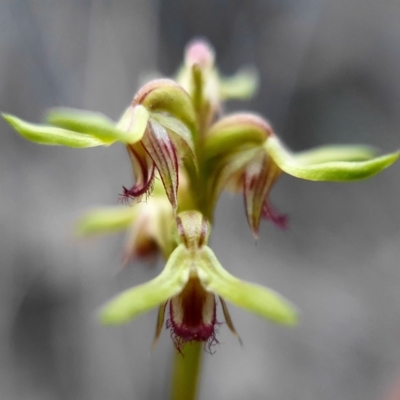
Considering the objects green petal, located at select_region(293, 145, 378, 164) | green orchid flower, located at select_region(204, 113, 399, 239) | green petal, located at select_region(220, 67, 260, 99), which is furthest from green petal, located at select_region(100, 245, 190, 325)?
green petal, located at select_region(220, 67, 260, 99)

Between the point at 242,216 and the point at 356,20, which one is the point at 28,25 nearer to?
the point at 242,216

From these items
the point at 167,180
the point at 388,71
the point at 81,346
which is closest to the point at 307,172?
the point at 167,180

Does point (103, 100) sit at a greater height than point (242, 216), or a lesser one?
greater

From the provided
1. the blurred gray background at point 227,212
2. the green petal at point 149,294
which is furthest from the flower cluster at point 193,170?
the blurred gray background at point 227,212

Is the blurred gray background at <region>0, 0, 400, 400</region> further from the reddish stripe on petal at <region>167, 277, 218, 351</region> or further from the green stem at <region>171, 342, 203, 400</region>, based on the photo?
the reddish stripe on petal at <region>167, 277, 218, 351</region>

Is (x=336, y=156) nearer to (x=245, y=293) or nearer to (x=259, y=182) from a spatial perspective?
(x=259, y=182)

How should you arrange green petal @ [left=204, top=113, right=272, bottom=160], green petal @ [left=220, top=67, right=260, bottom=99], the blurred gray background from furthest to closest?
the blurred gray background, green petal @ [left=220, top=67, right=260, bottom=99], green petal @ [left=204, top=113, right=272, bottom=160]
